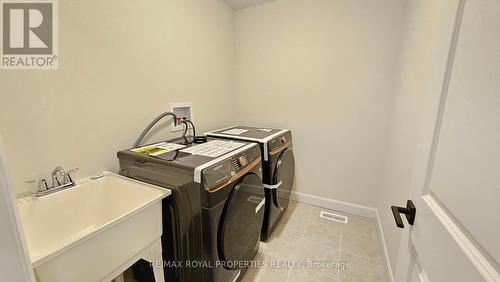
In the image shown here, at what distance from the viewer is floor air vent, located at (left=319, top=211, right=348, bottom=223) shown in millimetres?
2262

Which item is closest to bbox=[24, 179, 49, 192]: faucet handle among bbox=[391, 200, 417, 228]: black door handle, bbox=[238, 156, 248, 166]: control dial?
bbox=[238, 156, 248, 166]: control dial

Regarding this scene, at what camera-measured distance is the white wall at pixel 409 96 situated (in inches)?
42.6

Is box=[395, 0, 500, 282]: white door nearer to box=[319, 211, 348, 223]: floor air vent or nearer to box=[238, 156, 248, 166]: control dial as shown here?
box=[238, 156, 248, 166]: control dial

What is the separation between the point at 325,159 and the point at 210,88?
1626 millimetres

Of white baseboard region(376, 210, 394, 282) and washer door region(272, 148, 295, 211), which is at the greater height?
washer door region(272, 148, 295, 211)

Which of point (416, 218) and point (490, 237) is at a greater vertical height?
point (490, 237)

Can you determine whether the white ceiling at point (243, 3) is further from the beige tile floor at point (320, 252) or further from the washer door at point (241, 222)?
the beige tile floor at point (320, 252)

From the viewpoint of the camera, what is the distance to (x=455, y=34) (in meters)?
0.58

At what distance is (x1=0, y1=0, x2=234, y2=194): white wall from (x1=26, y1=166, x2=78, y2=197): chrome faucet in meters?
0.04

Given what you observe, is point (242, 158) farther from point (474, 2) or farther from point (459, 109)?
point (474, 2)

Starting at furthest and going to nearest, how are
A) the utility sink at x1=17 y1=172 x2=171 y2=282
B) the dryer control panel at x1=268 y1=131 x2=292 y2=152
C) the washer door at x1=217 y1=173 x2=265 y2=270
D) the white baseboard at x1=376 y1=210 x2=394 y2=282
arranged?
1. the dryer control panel at x1=268 y1=131 x2=292 y2=152
2. the white baseboard at x1=376 y1=210 x2=394 y2=282
3. the washer door at x1=217 y1=173 x2=265 y2=270
4. the utility sink at x1=17 y1=172 x2=171 y2=282

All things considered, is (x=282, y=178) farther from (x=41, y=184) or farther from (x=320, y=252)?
(x=41, y=184)

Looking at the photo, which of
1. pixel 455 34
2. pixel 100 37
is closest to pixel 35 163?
pixel 100 37

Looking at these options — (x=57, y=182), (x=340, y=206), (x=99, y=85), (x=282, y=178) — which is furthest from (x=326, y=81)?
(x=57, y=182)
